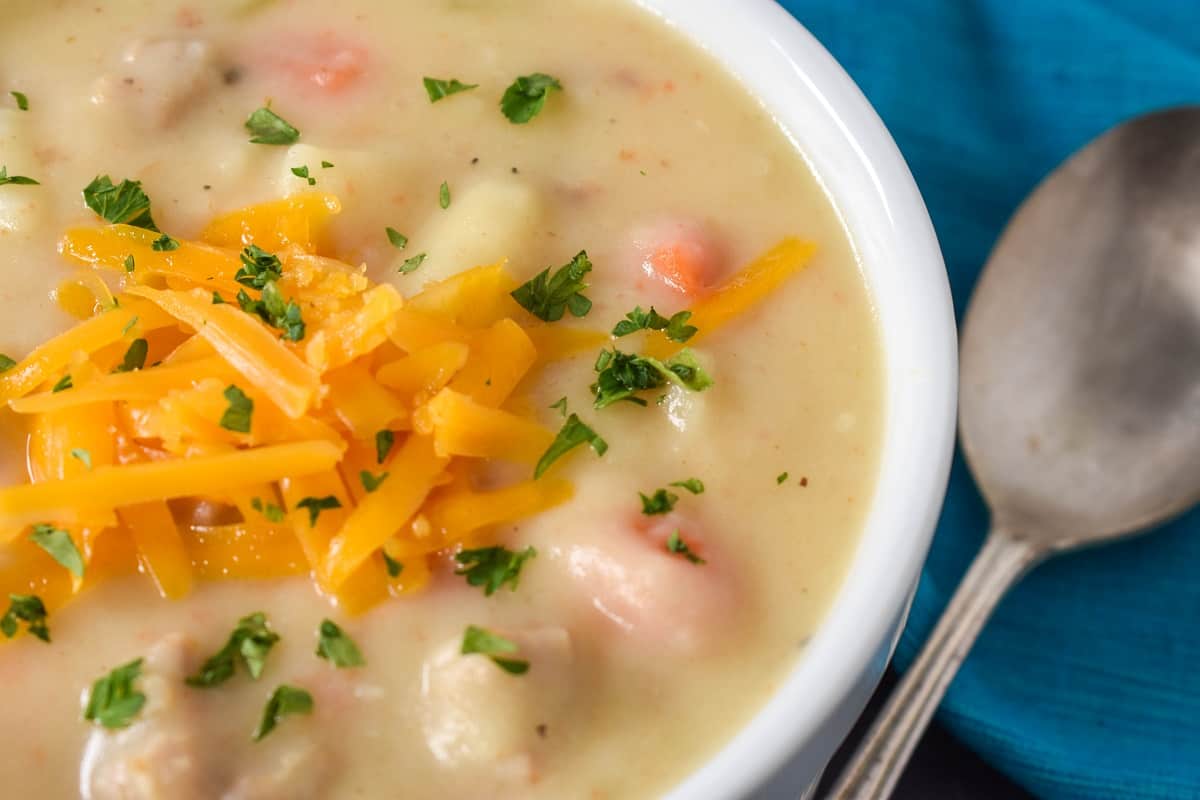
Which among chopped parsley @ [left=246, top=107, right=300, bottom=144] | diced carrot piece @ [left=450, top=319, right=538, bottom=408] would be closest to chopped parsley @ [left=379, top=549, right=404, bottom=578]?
diced carrot piece @ [left=450, top=319, right=538, bottom=408]

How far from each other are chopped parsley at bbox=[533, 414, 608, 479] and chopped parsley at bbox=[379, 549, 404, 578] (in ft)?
0.70

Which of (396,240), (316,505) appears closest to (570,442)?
(316,505)

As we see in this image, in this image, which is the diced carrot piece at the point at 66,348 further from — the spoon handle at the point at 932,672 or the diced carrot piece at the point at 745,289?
the spoon handle at the point at 932,672

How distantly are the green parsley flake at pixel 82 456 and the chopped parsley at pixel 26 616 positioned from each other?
0.17m

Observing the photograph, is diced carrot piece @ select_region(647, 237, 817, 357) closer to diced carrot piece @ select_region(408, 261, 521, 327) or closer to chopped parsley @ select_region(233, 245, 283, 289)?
diced carrot piece @ select_region(408, 261, 521, 327)

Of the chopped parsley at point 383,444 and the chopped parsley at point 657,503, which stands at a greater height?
the chopped parsley at point 383,444

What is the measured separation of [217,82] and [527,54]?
508mm

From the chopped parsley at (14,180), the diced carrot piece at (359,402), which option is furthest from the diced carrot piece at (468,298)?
the chopped parsley at (14,180)

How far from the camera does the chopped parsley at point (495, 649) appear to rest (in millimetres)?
1642

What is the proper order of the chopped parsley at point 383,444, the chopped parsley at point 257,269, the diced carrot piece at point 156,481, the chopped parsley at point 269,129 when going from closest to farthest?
the diced carrot piece at point 156,481 → the chopped parsley at point 383,444 → the chopped parsley at point 257,269 → the chopped parsley at point 269,129

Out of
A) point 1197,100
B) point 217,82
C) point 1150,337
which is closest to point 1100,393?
point 1150,337

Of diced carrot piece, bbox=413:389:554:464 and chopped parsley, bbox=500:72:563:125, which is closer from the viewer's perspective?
diced carrot piece, bbox=413:389:554:464

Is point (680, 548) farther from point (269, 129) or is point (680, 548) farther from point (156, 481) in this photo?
point (269, 129)

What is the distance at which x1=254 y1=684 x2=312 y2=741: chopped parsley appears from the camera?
1644 mm
